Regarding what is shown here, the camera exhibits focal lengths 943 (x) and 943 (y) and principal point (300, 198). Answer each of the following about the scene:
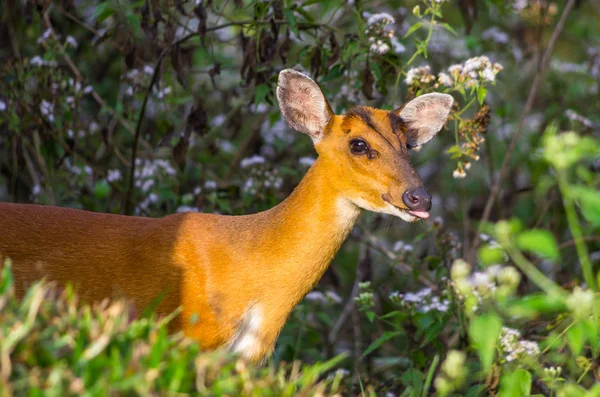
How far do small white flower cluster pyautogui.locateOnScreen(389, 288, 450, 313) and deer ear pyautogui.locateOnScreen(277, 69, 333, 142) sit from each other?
1095 millimetres

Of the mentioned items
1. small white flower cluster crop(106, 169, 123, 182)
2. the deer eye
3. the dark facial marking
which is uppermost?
the dark facial marking

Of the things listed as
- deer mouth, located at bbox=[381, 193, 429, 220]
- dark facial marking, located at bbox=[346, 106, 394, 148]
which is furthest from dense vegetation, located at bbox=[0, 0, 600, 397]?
dark facial marking, located at bbox=[346, 106, 394, 148]

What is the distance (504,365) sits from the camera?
16.2 feet

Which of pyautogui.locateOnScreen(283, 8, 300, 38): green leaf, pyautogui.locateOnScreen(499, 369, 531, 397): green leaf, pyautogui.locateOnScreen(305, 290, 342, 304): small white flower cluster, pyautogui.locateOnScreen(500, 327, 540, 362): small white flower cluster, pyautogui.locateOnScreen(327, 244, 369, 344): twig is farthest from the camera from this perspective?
pyautogui.locateOnScreen(327, 244, 369, 344): twig

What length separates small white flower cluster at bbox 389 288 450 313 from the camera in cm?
543

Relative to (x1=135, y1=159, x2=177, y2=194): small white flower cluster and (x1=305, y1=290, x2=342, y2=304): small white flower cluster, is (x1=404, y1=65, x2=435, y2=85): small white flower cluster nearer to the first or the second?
(x1=305, y1=290, x2=342, y2=304): small white flower cluster

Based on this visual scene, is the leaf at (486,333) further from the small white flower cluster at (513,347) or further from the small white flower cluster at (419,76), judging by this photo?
the small white flower cluster at (419,76)

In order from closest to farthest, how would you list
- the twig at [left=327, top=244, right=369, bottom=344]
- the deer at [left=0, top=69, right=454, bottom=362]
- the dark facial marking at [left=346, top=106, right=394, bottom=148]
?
the deer at [left=0, top=69, right=454, bottom=362] < the dark facial marking at [left=346, top=106, right=394, bottom=148] < the twig at [left=327, top=244, right=369, bottom=344]

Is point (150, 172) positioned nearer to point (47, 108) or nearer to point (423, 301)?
point (47, 108)

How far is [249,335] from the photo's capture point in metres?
4.70

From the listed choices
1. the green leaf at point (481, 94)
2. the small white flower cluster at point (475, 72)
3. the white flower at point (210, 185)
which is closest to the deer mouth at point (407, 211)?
the green leaf at point (481, 94)

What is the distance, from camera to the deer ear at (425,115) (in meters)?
5.24

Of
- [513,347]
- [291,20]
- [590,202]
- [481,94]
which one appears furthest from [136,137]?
[590,202]

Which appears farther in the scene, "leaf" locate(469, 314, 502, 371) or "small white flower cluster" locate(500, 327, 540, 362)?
"small white flower cluster" locate(500, 327, 540, 362)
